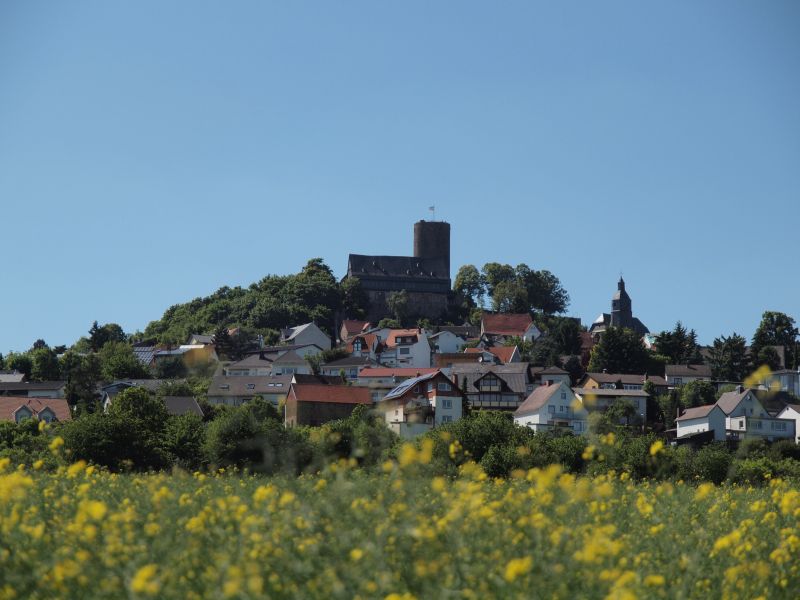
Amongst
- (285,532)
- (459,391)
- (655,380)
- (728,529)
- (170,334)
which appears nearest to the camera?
(285,532)

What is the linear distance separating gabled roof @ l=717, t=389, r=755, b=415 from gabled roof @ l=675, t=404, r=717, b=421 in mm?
876

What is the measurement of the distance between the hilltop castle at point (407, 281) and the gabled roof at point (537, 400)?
4753 cm

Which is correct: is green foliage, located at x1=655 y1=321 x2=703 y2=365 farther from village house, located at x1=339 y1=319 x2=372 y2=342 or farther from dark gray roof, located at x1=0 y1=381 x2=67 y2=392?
dark gray roof, located at x1=0 y1=381 x2=67 y2=392

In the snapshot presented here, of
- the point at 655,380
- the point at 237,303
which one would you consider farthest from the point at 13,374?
the point at 655,380

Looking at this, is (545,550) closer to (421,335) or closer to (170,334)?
(421,335)

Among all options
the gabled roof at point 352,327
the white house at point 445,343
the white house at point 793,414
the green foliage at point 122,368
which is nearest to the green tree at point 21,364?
the green foliage at point 122,368

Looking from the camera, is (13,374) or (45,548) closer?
(45,548)

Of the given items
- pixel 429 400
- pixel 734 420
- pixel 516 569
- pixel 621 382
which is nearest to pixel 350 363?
pixel 621 382

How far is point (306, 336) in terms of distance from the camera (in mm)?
98688

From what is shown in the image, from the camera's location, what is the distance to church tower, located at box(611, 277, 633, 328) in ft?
389

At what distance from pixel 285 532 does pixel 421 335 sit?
82.8 meters

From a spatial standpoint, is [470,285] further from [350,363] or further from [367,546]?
[367,546]

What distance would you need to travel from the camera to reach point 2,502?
10.8 metres

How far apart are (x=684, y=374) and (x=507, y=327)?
71.9 ft
